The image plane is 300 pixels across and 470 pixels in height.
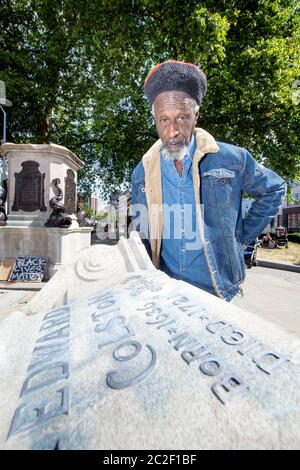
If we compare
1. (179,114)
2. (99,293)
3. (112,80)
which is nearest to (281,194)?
(179,114)

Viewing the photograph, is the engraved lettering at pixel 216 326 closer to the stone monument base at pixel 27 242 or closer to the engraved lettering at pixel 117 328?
the engraved lettering at pixel 117 328

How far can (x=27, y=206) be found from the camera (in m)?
7.79

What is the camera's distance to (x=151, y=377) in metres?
1.02

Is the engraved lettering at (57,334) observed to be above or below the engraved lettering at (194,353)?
below

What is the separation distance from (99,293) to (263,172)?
1282 mm

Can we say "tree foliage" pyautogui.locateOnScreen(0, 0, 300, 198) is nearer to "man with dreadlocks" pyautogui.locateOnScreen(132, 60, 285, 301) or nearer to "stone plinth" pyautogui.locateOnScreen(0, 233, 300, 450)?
"man with dreadlocks" pyautogui.locateOnScreen(132, 60, 285, 301)

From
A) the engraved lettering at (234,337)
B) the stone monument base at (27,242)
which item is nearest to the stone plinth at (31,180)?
the stone monument base at (27,242)

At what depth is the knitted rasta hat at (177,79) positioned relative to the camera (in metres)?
1.72

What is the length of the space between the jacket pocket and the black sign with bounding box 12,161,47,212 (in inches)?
266

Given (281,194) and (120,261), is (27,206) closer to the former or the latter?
(120,261)

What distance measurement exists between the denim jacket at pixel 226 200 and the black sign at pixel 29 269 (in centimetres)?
541

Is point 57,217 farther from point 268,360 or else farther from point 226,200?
point 268,360

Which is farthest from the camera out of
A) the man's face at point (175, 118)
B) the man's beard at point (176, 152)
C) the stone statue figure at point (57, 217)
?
the stone statue figure at point (57, 217)

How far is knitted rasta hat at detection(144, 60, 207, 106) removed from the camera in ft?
5.65
